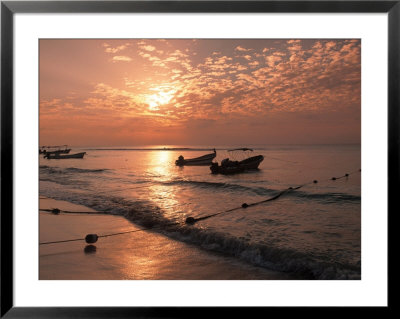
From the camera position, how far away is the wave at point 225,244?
8.03ft

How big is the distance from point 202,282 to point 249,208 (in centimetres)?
237

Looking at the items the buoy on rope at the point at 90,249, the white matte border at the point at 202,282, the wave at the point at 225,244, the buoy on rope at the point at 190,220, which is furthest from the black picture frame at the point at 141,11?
the buoy on rope at the point at 190,220

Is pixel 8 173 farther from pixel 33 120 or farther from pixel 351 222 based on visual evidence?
pixel 351 222

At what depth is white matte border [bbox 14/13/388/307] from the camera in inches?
82.5

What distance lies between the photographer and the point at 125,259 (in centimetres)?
257

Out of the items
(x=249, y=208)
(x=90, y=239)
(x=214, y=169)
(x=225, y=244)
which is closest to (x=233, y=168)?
(x=214, y=169)

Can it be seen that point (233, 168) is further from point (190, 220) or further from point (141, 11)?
point (141, 11)

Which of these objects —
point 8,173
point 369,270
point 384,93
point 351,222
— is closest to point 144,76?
point 8,173

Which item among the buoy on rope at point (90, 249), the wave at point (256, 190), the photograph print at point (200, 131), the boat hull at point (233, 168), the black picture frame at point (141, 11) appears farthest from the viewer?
the boat hull at point (233, 168)

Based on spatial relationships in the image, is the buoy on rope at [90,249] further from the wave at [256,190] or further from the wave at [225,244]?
the wave at [256,190]

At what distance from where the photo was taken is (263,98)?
3100 millimetres

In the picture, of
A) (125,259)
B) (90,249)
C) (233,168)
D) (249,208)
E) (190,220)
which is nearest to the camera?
(125,259)

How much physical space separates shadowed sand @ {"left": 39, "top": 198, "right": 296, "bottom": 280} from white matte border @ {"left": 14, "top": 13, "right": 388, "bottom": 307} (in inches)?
5.0

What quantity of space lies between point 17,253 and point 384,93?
3.46 m
